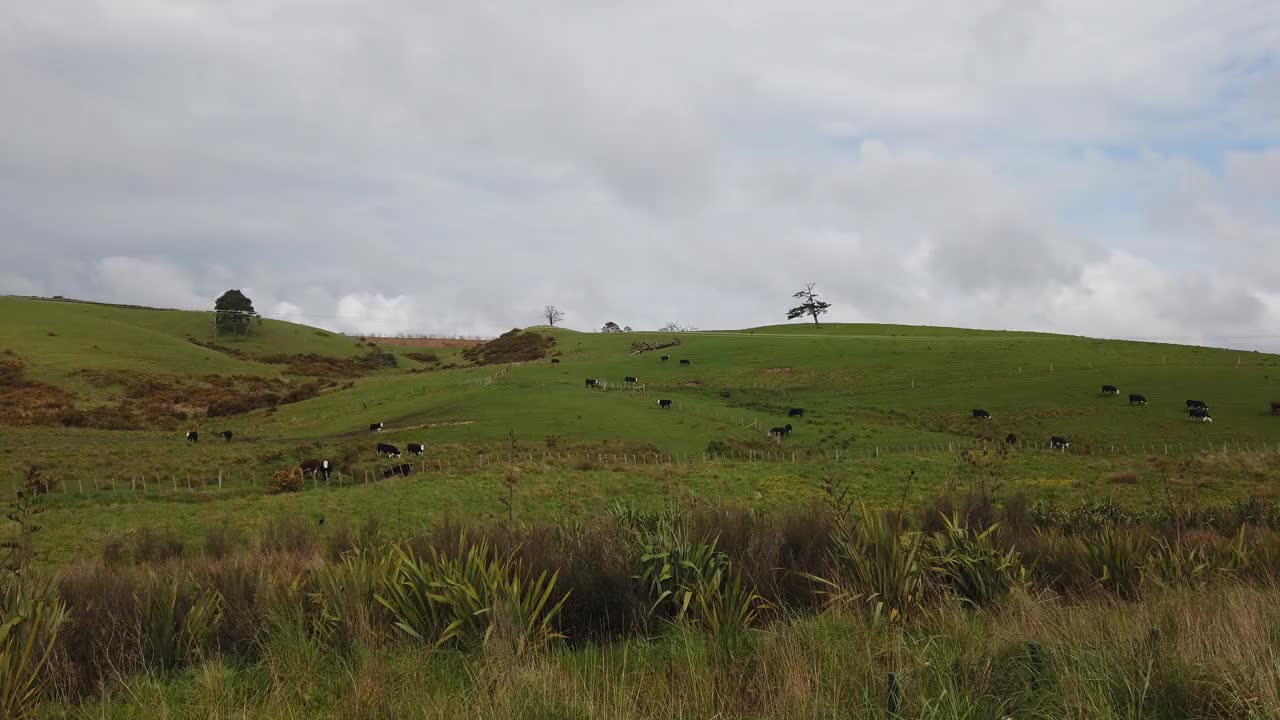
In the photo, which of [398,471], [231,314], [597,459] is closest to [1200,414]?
[597,459]

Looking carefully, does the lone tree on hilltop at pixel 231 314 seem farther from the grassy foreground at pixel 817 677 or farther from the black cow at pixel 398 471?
the grassy foreground at pixel 817 677

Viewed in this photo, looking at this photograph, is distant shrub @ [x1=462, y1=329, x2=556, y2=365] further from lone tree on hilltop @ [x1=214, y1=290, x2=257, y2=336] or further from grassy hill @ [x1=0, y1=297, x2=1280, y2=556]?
lone tree on hilltop @ [x1=214, y1=290, x2=257, y2=336]

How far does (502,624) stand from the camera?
6652 mm

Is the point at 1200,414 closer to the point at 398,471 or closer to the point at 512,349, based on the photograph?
the point at 398,471

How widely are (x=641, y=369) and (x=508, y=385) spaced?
19.2 meters

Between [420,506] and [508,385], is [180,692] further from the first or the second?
[508,385]

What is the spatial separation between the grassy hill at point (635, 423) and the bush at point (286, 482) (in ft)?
3.16

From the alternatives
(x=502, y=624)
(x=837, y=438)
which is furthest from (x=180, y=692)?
(x=837, y=438)

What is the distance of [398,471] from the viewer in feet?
106

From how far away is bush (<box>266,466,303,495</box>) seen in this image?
2977 cm

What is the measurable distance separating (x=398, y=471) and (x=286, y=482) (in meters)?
4.81

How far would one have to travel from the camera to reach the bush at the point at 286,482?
2977 centimetres

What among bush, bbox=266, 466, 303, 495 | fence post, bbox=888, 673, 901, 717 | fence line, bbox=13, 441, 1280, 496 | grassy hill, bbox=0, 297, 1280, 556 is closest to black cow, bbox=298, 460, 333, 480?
fence line, bbox=13, 441, 1280, 496

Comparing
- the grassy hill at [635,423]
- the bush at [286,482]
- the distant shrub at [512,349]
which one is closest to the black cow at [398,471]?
the grassy hill at [635,423]
